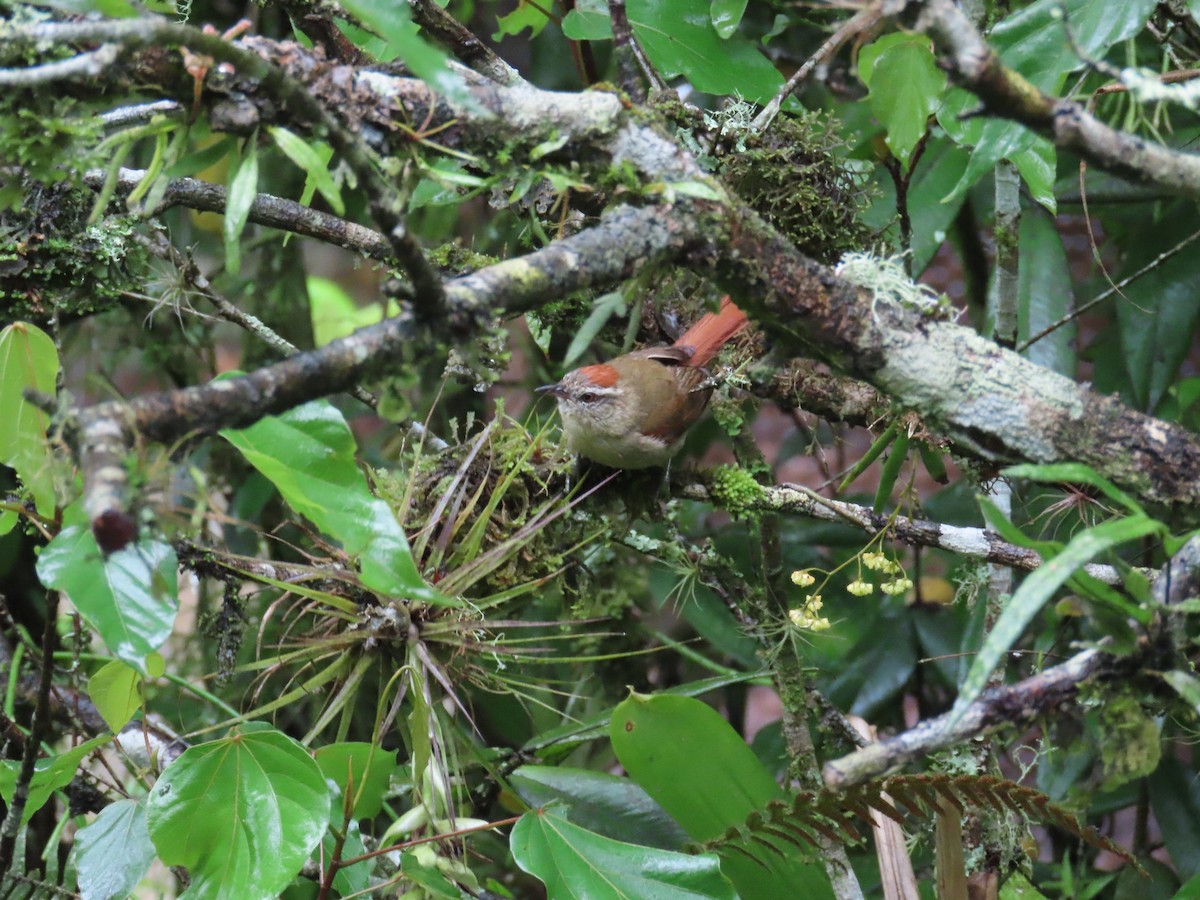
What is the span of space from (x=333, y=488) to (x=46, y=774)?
2.74 feet

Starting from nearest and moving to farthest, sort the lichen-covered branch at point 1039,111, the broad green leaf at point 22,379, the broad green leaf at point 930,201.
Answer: the lichen-covered branch at point 1039,111 → the broad green leaf at point 22,379 → the broad green leaf at point 930,201

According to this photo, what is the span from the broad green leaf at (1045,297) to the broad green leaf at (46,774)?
83.6 inches

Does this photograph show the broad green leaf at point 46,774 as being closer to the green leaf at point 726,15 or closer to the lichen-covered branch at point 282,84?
the lichen-covered branch at point 282,84

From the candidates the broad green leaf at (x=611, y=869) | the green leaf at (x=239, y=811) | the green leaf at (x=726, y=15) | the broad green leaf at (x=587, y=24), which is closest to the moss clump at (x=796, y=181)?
the green leaf at (x=726, y=15)

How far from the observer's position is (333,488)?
119 cm

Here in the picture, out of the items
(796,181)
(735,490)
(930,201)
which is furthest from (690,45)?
(735,490)

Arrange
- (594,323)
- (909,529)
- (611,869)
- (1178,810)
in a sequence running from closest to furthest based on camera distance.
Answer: (594,323), (611,869), (909,529), (1178,810)

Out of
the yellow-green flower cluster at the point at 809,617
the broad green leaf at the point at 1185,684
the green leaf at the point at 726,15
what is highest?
the green leaf at the point at 726,15

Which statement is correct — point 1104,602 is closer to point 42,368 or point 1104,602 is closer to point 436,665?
point 436,665

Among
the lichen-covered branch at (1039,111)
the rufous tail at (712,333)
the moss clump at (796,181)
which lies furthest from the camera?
the rufous tail at (712,333)

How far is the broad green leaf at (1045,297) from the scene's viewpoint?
2418 millimetres

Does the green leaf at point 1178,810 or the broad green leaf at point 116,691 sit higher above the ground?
the broad green leaf at point 116,691

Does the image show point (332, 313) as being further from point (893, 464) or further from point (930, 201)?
point (893, 464)

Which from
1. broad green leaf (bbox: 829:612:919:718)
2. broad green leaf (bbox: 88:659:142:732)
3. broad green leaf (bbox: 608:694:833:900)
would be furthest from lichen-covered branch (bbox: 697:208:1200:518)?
broad green leaf (bbox: 829:612:919:718)
